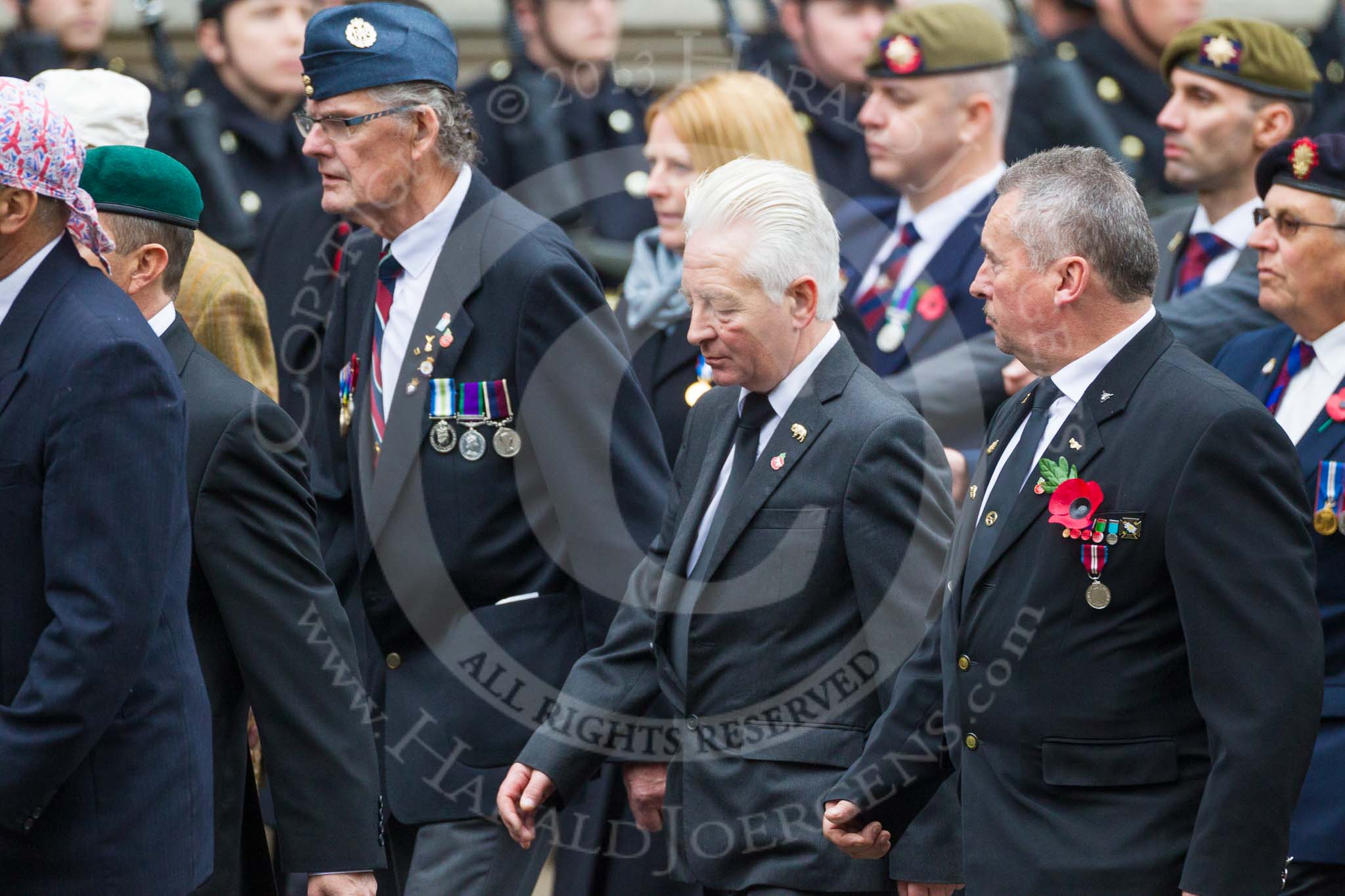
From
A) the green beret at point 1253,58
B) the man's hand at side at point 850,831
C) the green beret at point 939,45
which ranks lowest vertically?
the man's hand at side at point 850,831

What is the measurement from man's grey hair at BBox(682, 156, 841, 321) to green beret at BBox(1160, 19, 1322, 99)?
89.9 inches

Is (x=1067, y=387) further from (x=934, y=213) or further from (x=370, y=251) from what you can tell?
(x=934, y=213)

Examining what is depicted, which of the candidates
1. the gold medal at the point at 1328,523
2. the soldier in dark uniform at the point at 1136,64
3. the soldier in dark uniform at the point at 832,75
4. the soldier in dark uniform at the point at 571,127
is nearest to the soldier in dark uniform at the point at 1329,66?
the soldier in dark uniform at the point at 1136,64

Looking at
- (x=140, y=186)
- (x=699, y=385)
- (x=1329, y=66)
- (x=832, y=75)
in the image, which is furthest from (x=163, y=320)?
(x=1329, y=66)

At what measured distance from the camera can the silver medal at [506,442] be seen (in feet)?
14.4

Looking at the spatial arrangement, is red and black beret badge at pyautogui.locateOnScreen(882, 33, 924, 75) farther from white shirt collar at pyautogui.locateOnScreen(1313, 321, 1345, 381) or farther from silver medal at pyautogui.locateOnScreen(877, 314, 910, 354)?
white shirt collar at pyautogui.locateOnScreen(1313, 321, 1345, 381)

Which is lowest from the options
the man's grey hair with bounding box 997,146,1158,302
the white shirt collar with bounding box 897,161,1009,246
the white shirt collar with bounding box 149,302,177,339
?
the white shirt collar with bounding box 897,161,1009,246

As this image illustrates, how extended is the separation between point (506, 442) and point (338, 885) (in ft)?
3.33

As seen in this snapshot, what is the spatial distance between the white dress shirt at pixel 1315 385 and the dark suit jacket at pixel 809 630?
1041 millimetres

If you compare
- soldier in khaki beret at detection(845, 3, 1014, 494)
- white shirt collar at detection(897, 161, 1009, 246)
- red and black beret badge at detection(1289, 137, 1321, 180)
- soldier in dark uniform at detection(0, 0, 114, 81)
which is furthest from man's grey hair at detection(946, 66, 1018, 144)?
soldier in dark uniform at detection(0, 0, 114, 81)

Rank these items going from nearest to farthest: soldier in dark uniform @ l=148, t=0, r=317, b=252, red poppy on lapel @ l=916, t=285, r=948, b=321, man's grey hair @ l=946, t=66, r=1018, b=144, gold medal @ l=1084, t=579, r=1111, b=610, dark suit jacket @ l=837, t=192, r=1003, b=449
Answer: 1. gold medal @ l=1084, t=579, r=1111, b=610
2. dark suit jacket @ l=837, t=192, r=1003, b=449
3. red poppy on lapel @ l=916, t=285, r=948, b=321
4. man's grey hair @ l=946, t=66, r=1018, b=144
5. soldier in dark uniform @ l=148, t=0, r=317, b=252

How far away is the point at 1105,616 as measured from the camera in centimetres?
332

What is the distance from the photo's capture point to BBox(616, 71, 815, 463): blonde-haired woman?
5414mm

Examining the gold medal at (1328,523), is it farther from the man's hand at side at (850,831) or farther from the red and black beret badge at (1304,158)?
the man's hand at side at (850,831)
